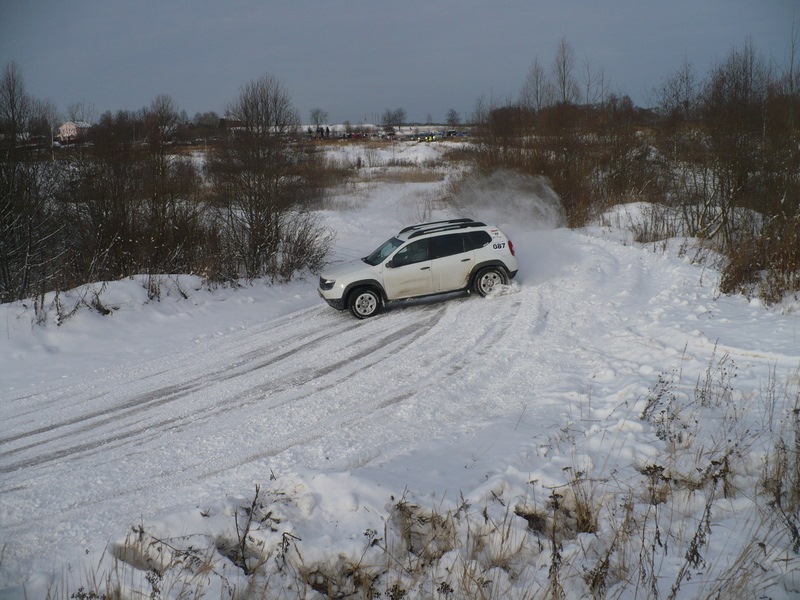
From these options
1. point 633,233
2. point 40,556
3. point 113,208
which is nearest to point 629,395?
point 40,556

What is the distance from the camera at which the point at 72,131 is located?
28953mm

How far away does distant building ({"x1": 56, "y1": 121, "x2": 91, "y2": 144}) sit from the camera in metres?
27.7

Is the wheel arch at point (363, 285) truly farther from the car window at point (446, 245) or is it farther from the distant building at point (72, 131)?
the distant building at point (72, 131)

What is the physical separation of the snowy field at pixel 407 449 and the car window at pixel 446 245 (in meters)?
1.71

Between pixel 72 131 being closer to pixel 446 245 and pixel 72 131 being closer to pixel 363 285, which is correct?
pixel 363 285

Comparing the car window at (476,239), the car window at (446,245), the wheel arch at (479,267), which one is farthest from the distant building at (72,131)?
the wheel arch at (479,267)

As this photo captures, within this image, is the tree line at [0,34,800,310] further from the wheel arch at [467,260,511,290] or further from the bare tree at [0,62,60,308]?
the wheel arch at [467,260,511,290]

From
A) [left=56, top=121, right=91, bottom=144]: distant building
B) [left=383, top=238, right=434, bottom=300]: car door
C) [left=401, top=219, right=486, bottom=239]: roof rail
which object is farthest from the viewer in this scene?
[left=56, top=121, right=91, bottom=144]: distant building

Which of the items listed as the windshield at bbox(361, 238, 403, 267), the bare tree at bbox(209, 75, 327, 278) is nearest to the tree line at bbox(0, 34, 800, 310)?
the bare tree at bbox(209, 75, 327, 278)

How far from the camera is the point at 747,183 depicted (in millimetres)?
19781

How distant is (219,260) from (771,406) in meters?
13.9

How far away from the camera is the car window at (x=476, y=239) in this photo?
14.5 m

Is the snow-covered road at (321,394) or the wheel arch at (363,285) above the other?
the wheel arch at (363,285)

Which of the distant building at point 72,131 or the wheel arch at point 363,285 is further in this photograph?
the distant building at point 72,131
